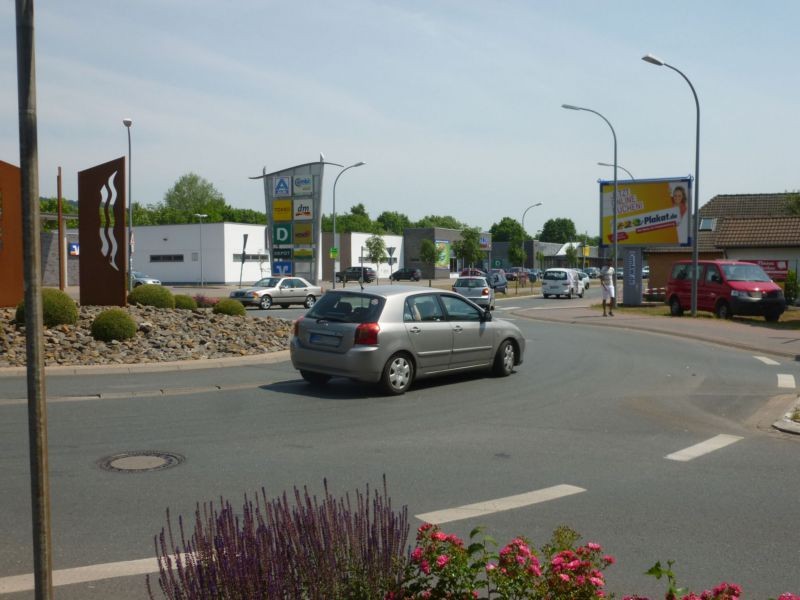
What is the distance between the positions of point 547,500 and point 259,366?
29.4 feet

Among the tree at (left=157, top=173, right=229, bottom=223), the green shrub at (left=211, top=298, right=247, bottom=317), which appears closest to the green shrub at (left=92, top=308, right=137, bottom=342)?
the green shrub at (left=211, top=298, right=247, bottom=317)

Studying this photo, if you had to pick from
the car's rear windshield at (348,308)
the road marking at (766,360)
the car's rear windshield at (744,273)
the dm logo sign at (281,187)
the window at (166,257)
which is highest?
the dm logo sign at (281,187)

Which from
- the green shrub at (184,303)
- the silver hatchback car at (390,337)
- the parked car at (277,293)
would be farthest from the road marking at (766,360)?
the parked car at (277,293)

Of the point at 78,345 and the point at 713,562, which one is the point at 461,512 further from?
the point at 78,345

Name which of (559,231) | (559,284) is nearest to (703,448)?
(559,284)

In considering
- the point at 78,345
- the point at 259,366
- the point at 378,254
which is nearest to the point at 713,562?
the point at 259,366

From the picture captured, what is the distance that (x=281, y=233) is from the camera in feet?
142

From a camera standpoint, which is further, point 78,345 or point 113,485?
point 78,345

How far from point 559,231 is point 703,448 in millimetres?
188424

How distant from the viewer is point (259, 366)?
14.4 metres

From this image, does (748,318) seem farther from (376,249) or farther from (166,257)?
(376,249)

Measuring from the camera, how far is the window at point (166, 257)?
66.8m

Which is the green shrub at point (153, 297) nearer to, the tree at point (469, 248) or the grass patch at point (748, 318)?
the grass patch at point (748, 318)

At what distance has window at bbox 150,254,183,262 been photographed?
66.8 meters
